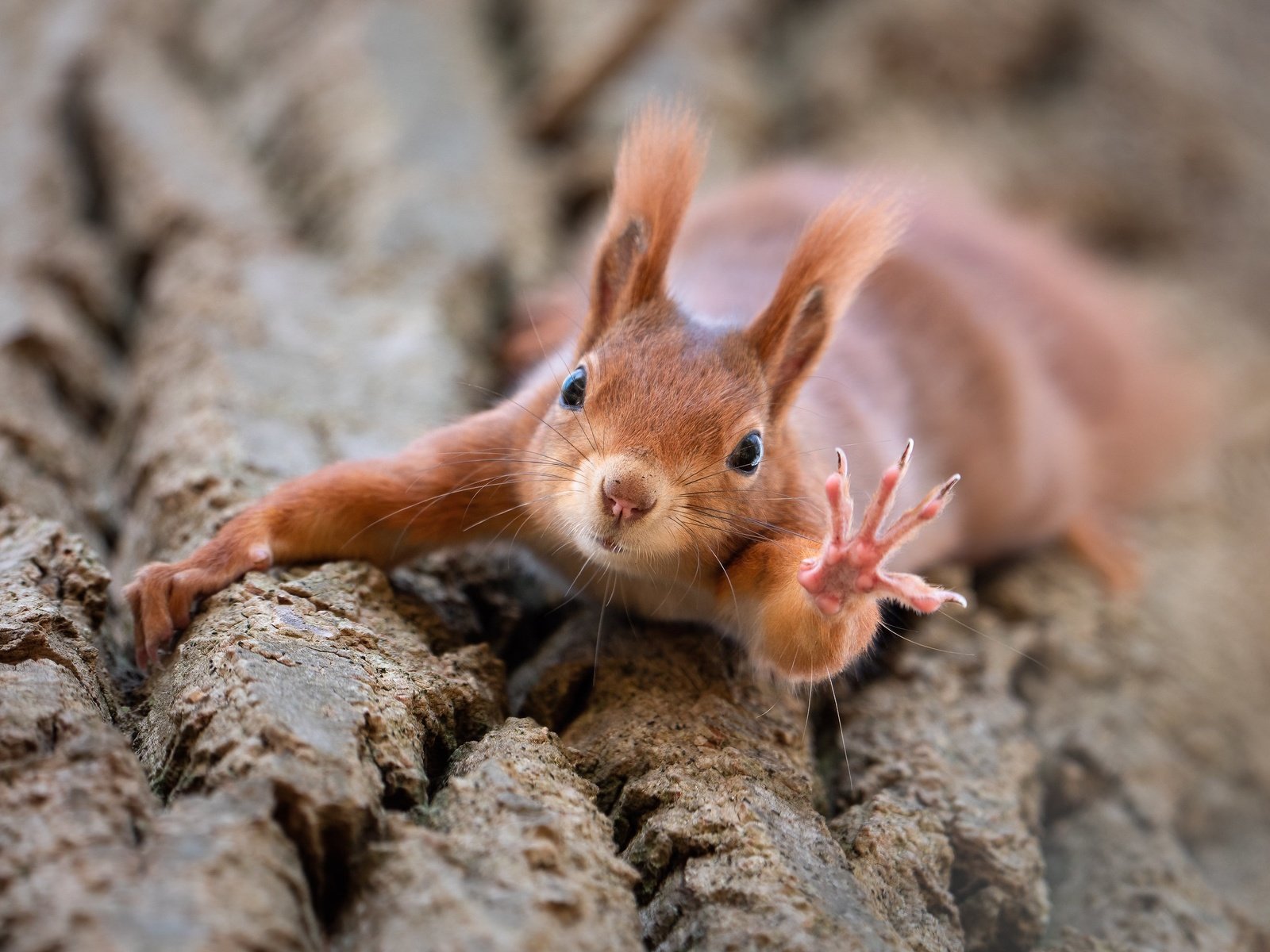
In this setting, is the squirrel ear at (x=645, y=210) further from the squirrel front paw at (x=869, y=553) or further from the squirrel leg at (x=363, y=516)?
the squirrel front paw at (x=869, y=553)

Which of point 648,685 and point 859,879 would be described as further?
point 648,685

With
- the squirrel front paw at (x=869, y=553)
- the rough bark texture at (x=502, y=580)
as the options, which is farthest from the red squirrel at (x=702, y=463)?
the rough bark texture at (x=502, y=580)

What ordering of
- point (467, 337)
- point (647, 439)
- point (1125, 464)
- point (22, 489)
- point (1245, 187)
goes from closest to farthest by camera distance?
point (647, 439) → point (22, 489) → point (467, 337) → point (1125, 464) → point (1245, 187)

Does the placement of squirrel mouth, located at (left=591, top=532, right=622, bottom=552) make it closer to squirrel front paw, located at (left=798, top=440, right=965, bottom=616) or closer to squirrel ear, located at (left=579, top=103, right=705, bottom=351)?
squirrel front paw, located at (left=798, top=440, right=965, bottom=616)

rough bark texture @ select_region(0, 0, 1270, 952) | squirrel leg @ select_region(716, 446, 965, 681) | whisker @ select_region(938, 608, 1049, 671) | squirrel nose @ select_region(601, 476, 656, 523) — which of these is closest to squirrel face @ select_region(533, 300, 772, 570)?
squirrel nose @ select_region(601, 476, 656, 523)

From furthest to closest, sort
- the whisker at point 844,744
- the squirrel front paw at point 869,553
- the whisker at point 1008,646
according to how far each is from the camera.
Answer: the whisker at point 1008,646, the whisker at point 844,744, the squirrel front paw at point 869,553

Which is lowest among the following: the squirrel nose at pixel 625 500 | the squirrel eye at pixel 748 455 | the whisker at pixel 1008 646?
the whisker at pixel 1008 646

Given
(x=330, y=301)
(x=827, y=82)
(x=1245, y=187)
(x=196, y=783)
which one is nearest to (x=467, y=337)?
(x=330, y=301)

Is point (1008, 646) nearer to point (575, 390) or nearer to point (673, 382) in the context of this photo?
point (673, 382)

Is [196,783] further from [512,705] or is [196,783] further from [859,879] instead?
[859,879]
